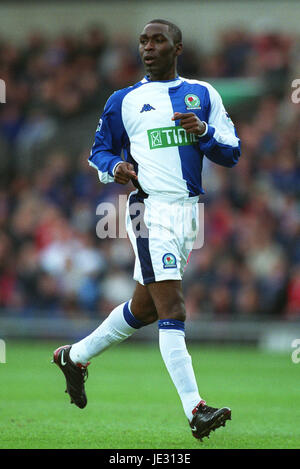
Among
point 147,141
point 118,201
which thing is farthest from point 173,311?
point 118,201

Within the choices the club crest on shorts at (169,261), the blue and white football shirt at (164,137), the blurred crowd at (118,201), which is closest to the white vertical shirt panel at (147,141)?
the blue and white football shirt at (164,137)

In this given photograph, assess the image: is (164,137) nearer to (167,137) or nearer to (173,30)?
(167,137)

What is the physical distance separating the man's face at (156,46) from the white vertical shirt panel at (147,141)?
0.17 meters

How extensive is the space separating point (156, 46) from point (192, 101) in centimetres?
44

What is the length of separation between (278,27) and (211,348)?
26.4ft

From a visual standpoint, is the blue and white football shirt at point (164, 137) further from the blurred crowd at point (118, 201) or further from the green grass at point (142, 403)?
the blurred crowd at point (118, 201)

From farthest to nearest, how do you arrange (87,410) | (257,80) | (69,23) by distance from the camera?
(69,23) < (257,80) < (87,410)

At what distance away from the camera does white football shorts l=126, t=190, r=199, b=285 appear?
6016mm

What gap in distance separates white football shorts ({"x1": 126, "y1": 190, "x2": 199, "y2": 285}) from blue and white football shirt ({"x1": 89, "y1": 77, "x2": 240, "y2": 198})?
83mm

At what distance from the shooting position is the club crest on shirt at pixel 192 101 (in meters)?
6.27

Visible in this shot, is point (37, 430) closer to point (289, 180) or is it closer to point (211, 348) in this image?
point (211, 348)

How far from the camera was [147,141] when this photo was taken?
6250 mm

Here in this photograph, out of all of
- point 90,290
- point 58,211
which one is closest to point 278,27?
point 58,211
